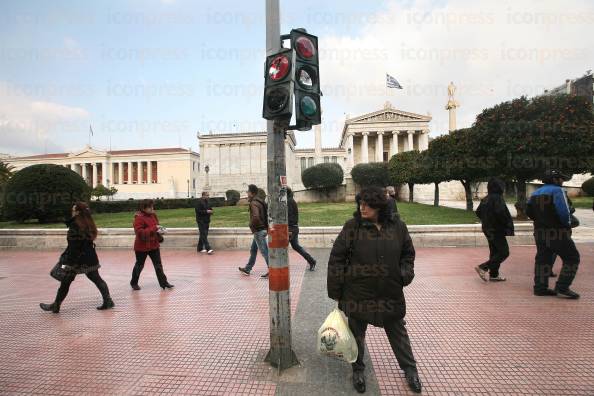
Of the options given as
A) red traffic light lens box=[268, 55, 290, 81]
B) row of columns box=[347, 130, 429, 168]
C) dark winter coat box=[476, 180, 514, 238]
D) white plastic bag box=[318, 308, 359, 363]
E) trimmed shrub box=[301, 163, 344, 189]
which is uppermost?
row of columns box=[347, 130, 429, 168]

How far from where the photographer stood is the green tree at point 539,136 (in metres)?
13.7

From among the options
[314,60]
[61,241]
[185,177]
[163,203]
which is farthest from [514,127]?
[185,177]

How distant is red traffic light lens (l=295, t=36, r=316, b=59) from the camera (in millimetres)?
3171

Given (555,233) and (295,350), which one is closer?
(295,350)

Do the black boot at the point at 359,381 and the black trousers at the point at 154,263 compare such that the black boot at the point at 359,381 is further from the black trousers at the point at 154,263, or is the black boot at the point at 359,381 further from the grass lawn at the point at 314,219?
the grass lawn at the point at 314,219

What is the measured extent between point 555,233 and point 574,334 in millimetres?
1869

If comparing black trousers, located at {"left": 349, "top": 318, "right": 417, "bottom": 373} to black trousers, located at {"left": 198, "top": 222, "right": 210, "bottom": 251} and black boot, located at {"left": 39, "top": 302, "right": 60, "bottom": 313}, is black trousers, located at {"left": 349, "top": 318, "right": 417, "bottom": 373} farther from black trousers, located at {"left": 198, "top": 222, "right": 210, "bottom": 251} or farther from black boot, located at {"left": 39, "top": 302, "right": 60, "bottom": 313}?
black trousers, located at {"left": 198, "top": 222, "right": 210, "bottom": 251}

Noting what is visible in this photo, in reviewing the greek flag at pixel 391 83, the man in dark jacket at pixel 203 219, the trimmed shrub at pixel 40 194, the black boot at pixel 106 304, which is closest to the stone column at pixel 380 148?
the greek flag at pixel 391 83

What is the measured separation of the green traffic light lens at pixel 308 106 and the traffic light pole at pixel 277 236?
0.27 meters

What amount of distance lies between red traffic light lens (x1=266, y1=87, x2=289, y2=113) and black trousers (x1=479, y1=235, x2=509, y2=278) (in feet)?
16.8

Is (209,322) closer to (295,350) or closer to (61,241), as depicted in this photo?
(295,350)

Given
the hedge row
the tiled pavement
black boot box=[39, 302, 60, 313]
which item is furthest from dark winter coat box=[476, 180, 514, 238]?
the hedge row

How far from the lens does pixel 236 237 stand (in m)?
10.8

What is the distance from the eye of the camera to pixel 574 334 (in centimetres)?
396
